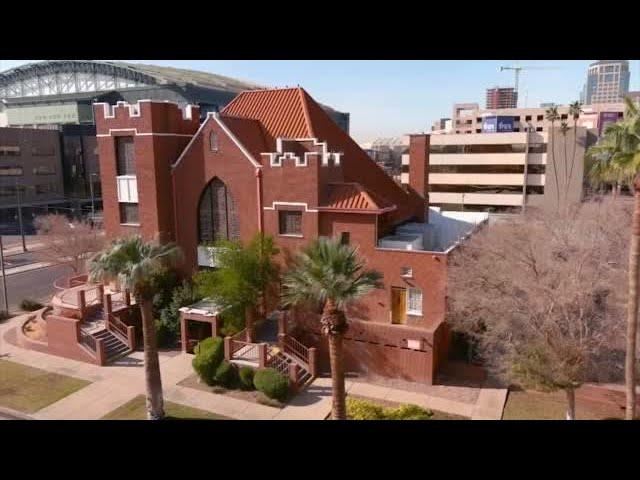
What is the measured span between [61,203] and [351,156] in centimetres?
6353

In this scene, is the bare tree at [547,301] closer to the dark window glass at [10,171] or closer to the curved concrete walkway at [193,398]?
the curved concrete walkway at [193,398]

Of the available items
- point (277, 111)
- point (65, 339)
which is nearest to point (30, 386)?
point (65, 339)

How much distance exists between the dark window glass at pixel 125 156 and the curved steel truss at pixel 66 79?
7174 cm

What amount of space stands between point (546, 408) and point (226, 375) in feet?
43.4

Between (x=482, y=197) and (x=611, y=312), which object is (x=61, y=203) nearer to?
(x=482, y=197)

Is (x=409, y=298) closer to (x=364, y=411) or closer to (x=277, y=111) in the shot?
(x=364, y=411)

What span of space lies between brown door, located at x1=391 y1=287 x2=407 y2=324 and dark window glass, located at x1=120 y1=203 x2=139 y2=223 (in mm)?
16356

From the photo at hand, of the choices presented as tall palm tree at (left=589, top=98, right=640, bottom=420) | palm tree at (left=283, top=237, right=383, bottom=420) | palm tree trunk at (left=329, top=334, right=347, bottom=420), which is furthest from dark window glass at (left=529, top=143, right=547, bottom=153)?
palm tree trunk at (left=329, top=334, right=347, bottom=420)

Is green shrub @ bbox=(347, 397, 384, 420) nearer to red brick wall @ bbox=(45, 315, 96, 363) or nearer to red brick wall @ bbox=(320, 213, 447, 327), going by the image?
red brick wall @ bbox=(320, 213, 447, 327)

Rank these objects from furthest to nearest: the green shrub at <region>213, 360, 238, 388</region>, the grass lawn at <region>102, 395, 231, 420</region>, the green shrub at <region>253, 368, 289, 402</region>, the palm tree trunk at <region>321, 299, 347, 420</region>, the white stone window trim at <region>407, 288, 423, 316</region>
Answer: the white stone window trim at <region>407, 288, 423, 316</region> → the green shrub at <region>213, 360, 238, 388</region> → the green shrub at <region>253, 368, 289, 402</region> → the grass lawn at <region>102, 395, 231, 420</region> → the palm tree trunk at <region>321, 299, 347, 420</region>

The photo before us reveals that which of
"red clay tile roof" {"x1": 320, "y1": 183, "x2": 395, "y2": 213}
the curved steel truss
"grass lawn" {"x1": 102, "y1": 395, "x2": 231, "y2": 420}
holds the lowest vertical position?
"grass lawn" {"x1": 102, "y1": 395, "x2": 231, "y2": 420}

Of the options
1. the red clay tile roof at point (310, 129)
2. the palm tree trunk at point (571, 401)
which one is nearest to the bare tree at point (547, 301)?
the palm tree trunk at point (571, 401)

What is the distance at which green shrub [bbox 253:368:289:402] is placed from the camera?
21.0 metres
